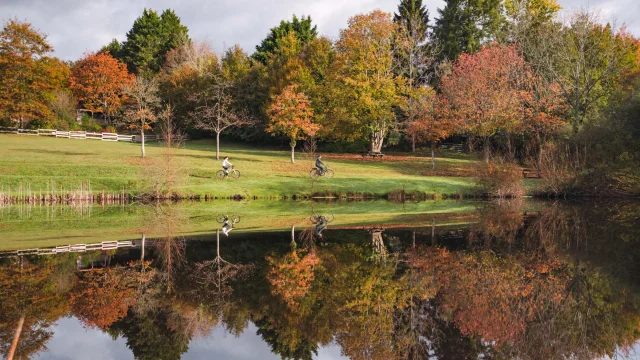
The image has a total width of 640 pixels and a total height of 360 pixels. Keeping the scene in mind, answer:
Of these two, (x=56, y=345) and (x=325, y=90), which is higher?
(x=325, y=90)

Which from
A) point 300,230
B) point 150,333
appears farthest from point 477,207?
point 150,333

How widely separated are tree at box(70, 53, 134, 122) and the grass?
A: 152 feet

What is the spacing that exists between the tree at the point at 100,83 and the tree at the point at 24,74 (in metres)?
10.7

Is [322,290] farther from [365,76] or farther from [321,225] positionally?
[365,76]

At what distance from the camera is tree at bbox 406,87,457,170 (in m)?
48.6

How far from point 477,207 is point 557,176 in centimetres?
868

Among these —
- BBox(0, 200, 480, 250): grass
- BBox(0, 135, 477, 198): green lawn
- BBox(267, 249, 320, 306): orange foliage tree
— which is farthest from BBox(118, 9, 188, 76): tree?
BBox(267, 249, 320, 306): orange foliage tree

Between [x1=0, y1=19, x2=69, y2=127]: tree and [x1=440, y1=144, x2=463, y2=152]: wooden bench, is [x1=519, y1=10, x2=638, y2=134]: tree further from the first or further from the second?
[x1=0, y1=19, x2=69, y2=127]: tree

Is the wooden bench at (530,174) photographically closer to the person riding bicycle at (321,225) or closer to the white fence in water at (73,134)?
the person riding bicycle at (321,225)

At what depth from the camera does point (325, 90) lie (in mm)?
54500

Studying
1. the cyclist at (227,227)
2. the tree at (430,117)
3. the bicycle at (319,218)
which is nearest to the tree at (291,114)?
the tree at (430,117)

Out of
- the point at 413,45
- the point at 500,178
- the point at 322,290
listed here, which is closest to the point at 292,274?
the point at 322,290

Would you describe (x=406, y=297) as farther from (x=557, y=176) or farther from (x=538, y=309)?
(x=557, y=176)

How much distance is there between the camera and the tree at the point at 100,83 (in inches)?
2884
